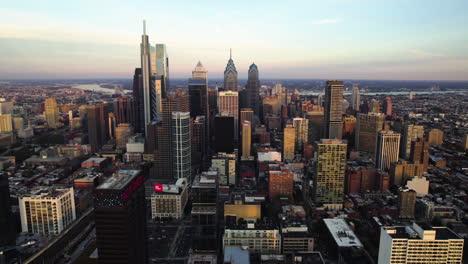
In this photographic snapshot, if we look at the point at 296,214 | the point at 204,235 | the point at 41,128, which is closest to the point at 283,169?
the point at 296,214

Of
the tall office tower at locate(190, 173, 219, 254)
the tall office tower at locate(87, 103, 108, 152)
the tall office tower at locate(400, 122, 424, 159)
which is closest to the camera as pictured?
the tall office tower at locate(190, 173, 219, 254)

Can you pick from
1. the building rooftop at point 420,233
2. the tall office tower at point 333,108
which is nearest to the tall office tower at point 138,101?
the tall office tower at point 333,108

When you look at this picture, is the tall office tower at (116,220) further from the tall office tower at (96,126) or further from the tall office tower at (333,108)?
the tall office tower at (96,126)

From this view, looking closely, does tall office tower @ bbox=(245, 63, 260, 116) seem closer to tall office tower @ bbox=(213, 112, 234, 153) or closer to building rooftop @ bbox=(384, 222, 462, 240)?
tall office tower @ bbox=(213, 112, 234, 153)

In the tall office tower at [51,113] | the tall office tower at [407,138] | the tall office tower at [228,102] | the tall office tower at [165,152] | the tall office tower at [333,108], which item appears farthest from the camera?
the tall office tower at [228,102]

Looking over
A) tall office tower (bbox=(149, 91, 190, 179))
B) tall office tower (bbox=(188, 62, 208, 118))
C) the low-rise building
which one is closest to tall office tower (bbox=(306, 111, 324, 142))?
tall office tower (bbox=(188, 62, 208, 118))
